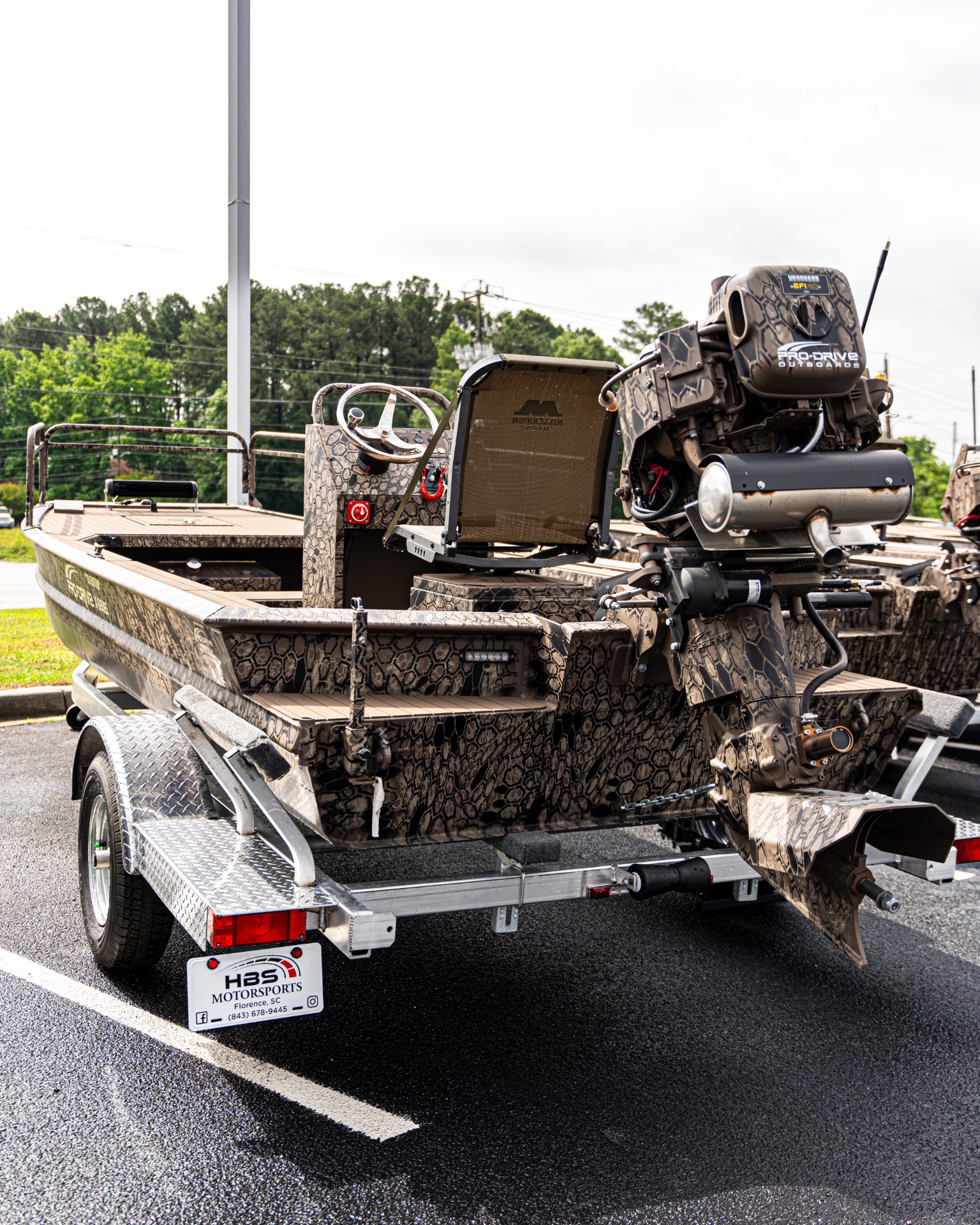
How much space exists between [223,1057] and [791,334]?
8.89ft

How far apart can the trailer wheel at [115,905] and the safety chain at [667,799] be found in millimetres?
1542

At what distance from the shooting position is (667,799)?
12.4 ft

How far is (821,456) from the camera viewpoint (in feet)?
9.78

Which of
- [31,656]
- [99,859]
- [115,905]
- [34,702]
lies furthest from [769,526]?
[31,656]

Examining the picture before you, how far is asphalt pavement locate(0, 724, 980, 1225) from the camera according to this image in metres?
2.83

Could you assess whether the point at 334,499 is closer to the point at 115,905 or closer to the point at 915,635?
the point at 115,905

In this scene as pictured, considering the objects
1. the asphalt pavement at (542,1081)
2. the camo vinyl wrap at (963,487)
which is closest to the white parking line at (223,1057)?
the asphalt pavement at (542,1081)

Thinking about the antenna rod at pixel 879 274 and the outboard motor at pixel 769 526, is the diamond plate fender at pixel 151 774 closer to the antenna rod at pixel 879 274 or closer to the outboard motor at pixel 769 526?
the outboard motor at pixel 769 526

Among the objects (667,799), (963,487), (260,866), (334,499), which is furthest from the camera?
(963,487)

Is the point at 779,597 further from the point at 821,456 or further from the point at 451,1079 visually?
the point at 451,1079

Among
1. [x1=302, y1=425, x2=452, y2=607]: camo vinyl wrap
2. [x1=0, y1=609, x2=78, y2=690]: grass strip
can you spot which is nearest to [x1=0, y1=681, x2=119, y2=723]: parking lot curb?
[x1=0, y1=609, x2=78, y2=690]: grass strip

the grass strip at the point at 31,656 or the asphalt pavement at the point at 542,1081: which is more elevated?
the asphalt pavement at the point at 542,1081

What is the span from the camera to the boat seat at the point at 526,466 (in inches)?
157

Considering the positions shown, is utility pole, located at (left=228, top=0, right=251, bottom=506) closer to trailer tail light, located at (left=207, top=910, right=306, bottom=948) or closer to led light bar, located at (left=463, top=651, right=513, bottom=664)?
led light bar, located at (left=463, top=651, right=513, bottom=664)
